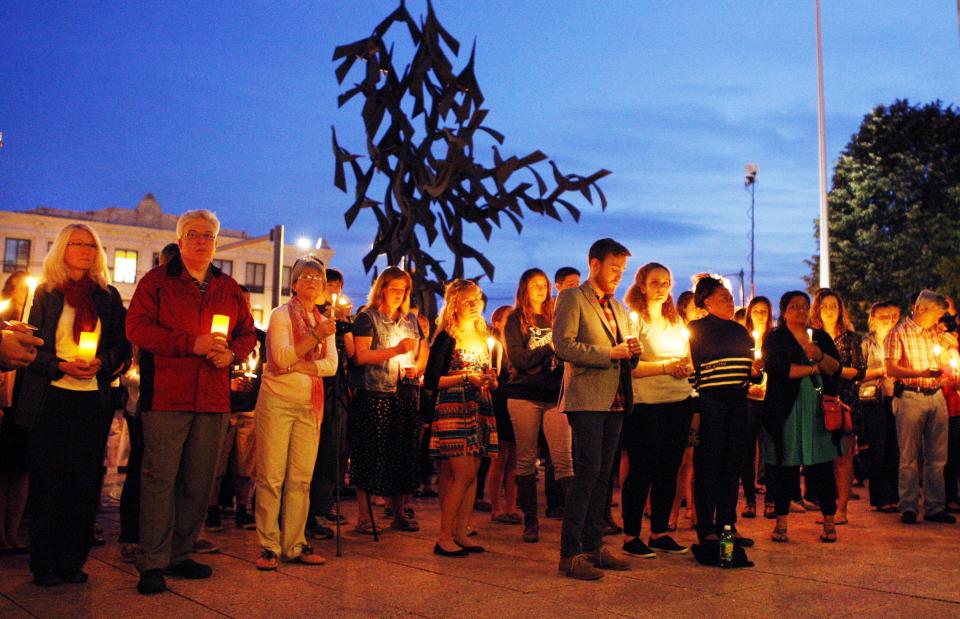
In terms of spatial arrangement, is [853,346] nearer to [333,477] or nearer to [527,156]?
[333,477]

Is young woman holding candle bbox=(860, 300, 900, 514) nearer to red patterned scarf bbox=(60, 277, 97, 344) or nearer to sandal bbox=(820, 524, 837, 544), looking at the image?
sandal bbox=(820, 524, 837, 544)

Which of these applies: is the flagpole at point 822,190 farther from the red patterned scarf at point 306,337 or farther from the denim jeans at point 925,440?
the red patterned scarf at point 306,337

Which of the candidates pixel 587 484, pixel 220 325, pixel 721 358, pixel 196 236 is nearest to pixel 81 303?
pixel 196 236

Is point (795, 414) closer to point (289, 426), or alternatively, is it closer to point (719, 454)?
point (719, 454)

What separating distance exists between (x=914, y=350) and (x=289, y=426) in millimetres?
6093

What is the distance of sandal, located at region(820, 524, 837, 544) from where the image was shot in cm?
766

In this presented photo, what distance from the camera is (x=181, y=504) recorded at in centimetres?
603

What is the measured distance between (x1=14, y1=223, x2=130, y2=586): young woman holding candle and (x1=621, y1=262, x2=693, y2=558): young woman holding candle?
11.8 feet

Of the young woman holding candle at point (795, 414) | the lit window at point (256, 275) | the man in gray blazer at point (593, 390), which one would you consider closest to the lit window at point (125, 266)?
the lit window at point (256, 275)

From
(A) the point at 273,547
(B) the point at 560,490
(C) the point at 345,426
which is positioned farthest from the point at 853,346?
(A) the point at 273,547

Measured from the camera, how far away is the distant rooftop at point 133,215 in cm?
6869

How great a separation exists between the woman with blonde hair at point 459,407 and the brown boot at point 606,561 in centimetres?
99

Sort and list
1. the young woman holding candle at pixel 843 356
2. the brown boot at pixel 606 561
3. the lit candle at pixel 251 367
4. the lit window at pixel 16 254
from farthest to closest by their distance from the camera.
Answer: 1. the lit window at pixel 16 254
2. the young woman holding candle at pixel 843 356
3. the lit candle at pixel 251 367
4. the brown boot at pixel 606 561

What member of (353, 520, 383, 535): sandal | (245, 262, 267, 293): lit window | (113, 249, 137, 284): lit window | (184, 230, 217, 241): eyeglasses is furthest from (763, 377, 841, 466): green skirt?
(245, 262, 267, 293): lit window
